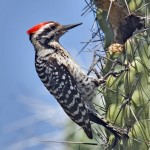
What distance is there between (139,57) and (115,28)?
0.43m

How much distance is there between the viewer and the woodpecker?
324cm

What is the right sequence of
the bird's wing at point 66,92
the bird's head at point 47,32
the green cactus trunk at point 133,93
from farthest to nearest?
the bird's head at point 47,32 → the bird's wing at point 66,92 → the green cactus trunk at point 133,93

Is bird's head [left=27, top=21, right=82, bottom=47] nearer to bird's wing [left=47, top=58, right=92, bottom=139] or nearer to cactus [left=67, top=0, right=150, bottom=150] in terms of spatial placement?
bird's wing [left=47, top=58, right=92, bottom=139]

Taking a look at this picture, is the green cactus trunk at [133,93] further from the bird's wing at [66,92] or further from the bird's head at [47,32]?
the bird's head at [47,32]

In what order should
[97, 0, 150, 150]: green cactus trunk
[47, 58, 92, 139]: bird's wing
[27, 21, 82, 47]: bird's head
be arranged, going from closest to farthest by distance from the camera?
[97, 0, 150, 150]: green cactus trunk, [47, 58, 92, 139]: bird's wing, [27, 21, 82, 47]: bird's head

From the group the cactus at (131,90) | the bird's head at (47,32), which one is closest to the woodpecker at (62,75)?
the bird's head at (47,32)

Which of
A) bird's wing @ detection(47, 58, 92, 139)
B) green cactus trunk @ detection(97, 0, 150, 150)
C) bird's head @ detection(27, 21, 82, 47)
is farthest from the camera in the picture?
bird's head @ detection(27, 21, 82, 47)

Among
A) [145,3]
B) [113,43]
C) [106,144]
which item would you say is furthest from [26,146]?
[145,3]

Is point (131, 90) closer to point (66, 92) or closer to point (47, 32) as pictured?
point (66, 92)

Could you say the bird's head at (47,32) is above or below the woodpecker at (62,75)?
above

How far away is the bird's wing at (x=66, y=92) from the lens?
125 inches

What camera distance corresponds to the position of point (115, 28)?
2.64 m

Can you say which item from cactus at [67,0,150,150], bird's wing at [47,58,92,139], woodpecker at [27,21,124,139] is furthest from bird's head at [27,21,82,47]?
cactus at [67,0,150,150]

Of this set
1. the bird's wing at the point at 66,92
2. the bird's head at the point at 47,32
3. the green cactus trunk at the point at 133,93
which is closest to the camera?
the green cactus trunk at the point at 133,93
